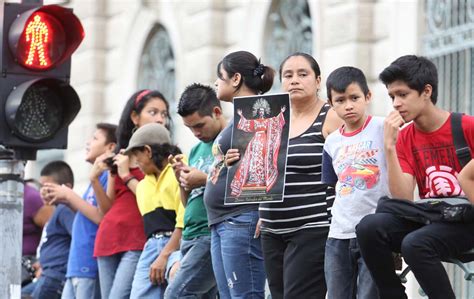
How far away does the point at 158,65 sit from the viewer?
16750mm

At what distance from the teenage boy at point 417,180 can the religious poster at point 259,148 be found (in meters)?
0.66

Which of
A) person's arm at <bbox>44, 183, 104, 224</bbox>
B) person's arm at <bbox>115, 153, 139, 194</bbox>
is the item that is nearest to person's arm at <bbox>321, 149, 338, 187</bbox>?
person's arm at <bbox>115, 153, 139, 194</bbox>

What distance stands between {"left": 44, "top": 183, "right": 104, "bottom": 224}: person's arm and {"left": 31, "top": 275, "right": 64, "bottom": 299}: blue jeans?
2.95 ft

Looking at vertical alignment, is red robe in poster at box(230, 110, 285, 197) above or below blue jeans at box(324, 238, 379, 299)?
above

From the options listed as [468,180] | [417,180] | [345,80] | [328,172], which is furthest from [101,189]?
[468,180]

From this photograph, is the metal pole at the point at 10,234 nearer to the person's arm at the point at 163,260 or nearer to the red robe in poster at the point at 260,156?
the person's arm at the point at 163,260

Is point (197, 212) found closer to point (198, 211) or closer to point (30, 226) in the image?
point (198, 211)

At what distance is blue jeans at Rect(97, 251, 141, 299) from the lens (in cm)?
894

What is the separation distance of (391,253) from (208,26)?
355 inches

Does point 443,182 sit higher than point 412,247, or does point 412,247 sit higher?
point 443,182

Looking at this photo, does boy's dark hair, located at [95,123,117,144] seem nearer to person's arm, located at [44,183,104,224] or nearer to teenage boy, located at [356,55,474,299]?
person's arm, located at [44,183,104,224]

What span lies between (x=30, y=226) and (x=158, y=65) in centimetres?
547

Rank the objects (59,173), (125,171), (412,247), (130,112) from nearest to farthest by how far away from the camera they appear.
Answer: (412,247) < (125,171) < (130,112) < (59,173)

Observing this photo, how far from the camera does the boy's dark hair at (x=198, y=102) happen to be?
815 centimetres
